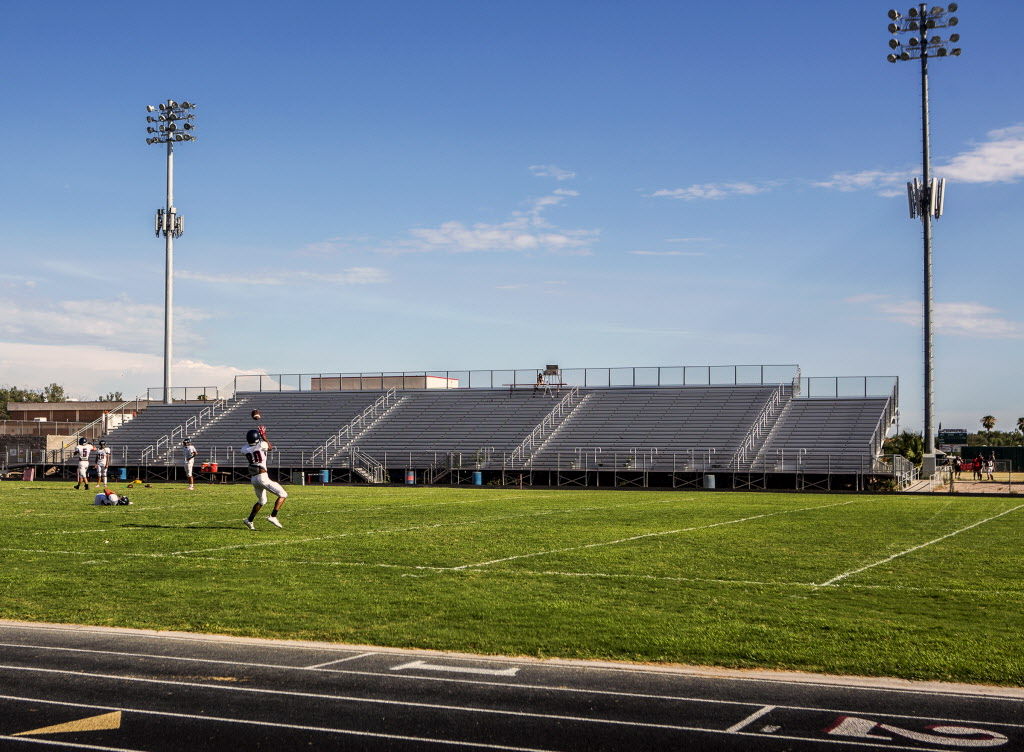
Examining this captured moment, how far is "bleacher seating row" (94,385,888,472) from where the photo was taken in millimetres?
47531

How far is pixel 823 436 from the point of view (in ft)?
160

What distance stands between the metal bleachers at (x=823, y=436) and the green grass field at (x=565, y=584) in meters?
21.1

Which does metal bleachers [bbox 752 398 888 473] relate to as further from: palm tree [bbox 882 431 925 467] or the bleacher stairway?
palm tree [bbox 882 431 925 467]

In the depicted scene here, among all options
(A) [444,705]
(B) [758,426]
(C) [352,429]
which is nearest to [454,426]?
(C) [352,429]

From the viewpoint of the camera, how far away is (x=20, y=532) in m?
18.9

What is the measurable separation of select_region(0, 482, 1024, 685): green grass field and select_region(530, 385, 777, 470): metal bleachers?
23450mm

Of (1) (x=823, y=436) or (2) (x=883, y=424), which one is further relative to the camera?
(2) (x=883, y=424)

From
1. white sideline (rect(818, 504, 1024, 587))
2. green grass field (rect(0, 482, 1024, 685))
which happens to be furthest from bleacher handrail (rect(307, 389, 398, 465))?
white sideline (rect(818, 504, 1024, 587))

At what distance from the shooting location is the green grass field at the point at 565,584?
31.2 ft

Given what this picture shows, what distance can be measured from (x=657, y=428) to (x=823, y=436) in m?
7.85

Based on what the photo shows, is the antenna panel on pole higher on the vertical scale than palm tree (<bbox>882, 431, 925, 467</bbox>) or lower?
higher

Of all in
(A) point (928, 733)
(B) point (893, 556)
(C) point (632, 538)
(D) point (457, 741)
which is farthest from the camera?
→ (C) point (632, 538)

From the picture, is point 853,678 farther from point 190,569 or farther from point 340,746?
point 190,569

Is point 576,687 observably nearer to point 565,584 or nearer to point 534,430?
point 565,584
